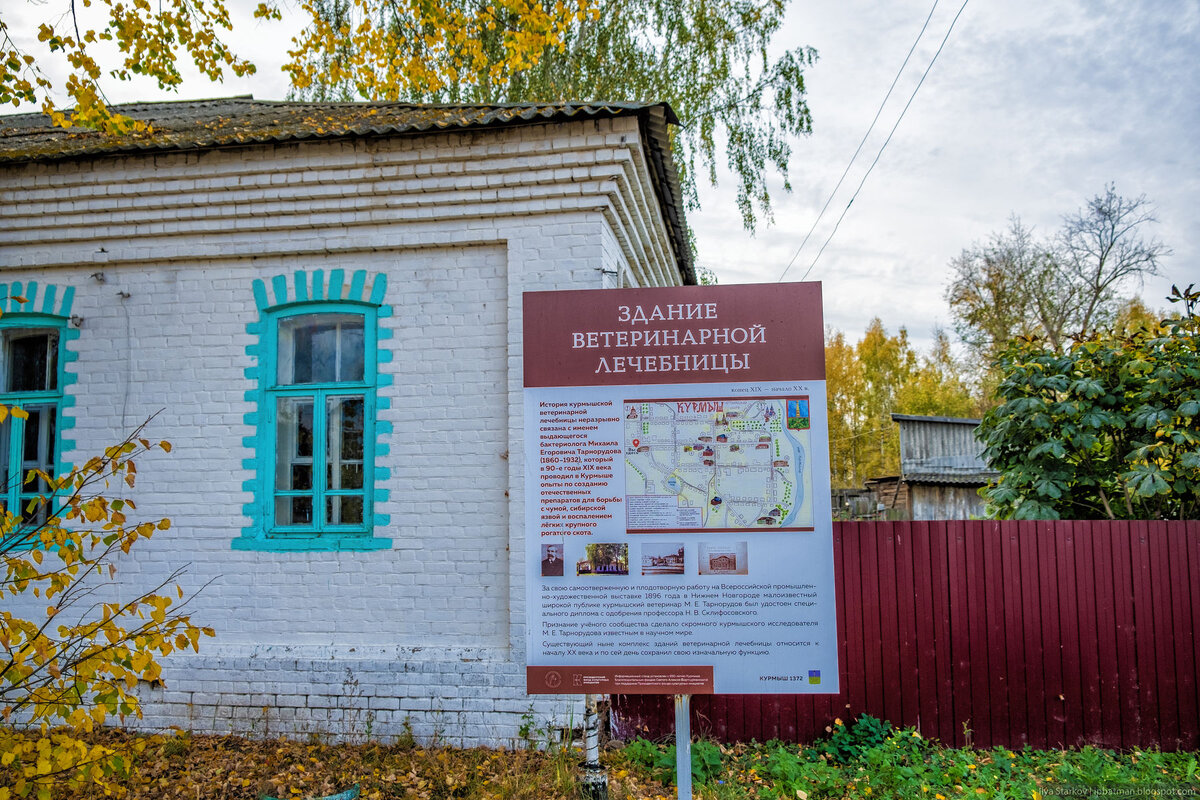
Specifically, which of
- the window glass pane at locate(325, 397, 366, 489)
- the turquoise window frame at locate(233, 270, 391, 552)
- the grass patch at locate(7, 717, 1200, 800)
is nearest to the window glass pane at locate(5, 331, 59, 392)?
the turquoise window frame at locate(233, 270, 391, 552)

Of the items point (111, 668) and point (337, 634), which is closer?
point (111, 668)

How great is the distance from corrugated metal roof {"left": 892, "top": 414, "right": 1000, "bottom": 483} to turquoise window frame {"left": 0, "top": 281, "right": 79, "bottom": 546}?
60.1ft

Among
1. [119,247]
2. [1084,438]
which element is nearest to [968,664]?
[1084,438]

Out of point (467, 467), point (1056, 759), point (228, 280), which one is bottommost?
point (1056, 759)

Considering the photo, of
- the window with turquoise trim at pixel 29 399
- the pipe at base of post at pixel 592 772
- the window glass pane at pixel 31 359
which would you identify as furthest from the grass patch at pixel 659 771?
the window glass pane at pixel 31 359

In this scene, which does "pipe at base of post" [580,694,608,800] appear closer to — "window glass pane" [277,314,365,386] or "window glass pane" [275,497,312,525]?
"window glass pane" [275,497,312,525]

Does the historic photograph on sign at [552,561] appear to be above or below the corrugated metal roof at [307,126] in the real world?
below

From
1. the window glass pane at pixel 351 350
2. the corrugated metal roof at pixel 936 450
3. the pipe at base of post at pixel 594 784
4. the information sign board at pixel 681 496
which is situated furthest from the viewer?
the corrugated metal roof at pixel 936 450

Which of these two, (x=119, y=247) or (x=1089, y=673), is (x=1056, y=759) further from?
(x=119, y=247)

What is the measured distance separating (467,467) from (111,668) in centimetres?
285

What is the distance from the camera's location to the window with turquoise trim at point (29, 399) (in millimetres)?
6199

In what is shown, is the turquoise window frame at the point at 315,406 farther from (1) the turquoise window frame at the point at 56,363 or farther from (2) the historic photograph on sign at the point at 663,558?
(2) the historic photograph on sign at the point at 663,558

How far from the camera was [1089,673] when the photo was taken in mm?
5770

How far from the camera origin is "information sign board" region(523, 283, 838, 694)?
354 centimetres
